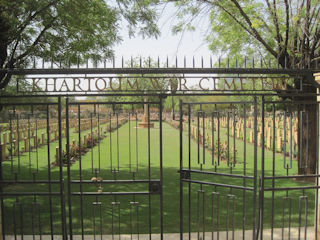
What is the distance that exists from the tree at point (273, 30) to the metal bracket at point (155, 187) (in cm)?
480

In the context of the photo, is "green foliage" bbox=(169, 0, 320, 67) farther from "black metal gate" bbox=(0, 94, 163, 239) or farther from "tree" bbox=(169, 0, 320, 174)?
"black metal gate" bbox=(0, 94, 163, 239)

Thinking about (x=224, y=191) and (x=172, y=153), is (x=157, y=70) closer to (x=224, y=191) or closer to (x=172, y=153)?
(x=224, y=191)

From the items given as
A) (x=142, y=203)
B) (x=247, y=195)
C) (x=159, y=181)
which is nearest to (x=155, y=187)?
(x=159, y=181)

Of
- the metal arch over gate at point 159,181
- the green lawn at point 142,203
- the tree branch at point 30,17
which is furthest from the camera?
the tree branch at point 30,17

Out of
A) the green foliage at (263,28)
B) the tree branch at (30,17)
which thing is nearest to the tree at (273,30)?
the green foliage at (263,28)

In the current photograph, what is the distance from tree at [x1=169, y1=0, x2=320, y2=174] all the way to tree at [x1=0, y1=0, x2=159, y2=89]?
1935 millimetres

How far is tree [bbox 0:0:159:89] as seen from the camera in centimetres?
757

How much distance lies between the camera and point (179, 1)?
9.85 metres

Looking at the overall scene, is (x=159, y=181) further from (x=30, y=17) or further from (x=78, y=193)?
(x=30, y=17)

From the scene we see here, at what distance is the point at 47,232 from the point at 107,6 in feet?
22.2

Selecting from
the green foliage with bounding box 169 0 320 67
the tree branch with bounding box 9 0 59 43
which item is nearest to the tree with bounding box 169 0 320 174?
the green foliage with bounding box 169 0 320 67

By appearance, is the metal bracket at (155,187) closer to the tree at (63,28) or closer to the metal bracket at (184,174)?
the metal bracket at (184,174)

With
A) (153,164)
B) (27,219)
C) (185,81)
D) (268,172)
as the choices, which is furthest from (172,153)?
(185,81)

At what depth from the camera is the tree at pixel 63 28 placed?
7.57m
